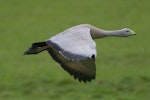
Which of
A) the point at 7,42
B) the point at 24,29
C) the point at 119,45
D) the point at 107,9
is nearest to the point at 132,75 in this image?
the point at 119,45

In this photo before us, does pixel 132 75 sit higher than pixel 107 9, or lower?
lower

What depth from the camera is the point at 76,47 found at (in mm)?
8164

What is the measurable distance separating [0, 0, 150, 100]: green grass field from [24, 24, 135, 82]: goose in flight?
4.78m

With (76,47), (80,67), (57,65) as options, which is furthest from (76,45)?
(57,65)

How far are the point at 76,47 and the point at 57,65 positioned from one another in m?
10.2

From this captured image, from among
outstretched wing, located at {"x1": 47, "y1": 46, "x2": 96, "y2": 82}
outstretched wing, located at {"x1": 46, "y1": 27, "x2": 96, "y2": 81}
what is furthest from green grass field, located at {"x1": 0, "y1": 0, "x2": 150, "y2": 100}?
outstretched wing, located at {"x1": 46, "y1": 27, "x2": 96, "y2": 81}

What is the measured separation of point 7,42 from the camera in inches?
858

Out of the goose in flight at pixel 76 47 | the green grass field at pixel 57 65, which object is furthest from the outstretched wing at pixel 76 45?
the green grass field at pixel 57 65

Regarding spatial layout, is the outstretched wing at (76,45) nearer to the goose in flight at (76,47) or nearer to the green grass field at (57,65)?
the goose in flight at (76,47)

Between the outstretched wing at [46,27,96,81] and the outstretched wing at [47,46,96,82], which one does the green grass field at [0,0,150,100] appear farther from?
the outstretched wing at [46,27,96,81]

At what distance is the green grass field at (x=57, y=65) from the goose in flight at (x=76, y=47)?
4776mm

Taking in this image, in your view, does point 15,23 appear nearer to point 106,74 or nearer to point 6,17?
point 6,17

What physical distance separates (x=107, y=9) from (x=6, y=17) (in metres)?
3.99

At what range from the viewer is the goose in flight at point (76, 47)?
7984 millimetres
